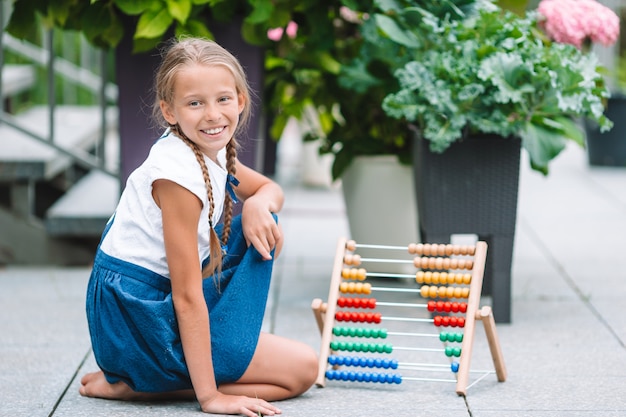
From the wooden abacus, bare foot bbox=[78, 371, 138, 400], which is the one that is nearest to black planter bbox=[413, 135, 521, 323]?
the wooden abacus

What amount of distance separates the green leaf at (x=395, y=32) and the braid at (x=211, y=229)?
1.34 m

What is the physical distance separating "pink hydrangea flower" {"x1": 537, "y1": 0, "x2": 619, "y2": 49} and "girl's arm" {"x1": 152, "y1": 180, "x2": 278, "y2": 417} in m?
1.97

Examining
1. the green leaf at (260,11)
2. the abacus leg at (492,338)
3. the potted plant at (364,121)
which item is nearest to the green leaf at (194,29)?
the green leaf at (260,11)

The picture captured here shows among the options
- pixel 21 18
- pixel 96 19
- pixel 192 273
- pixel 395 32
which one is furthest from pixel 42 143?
pixel 192 273

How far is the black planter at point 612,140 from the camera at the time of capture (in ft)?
28.8

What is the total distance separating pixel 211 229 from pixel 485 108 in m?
1.43

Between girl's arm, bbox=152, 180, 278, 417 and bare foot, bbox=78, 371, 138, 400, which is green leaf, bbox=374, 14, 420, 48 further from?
bare foot, bbox=78, 371, 138, 400

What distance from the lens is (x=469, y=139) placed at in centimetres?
401

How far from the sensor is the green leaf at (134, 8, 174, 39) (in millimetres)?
4066

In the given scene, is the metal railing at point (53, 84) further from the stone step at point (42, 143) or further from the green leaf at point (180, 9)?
the green leaf at point (180, 9)

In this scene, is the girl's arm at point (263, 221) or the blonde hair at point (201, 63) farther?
the girl's arm at point (263, 221)

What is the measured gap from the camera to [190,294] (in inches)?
115

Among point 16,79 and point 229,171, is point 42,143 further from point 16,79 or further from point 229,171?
point 229,171

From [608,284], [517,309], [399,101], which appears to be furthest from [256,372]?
[608,284]
